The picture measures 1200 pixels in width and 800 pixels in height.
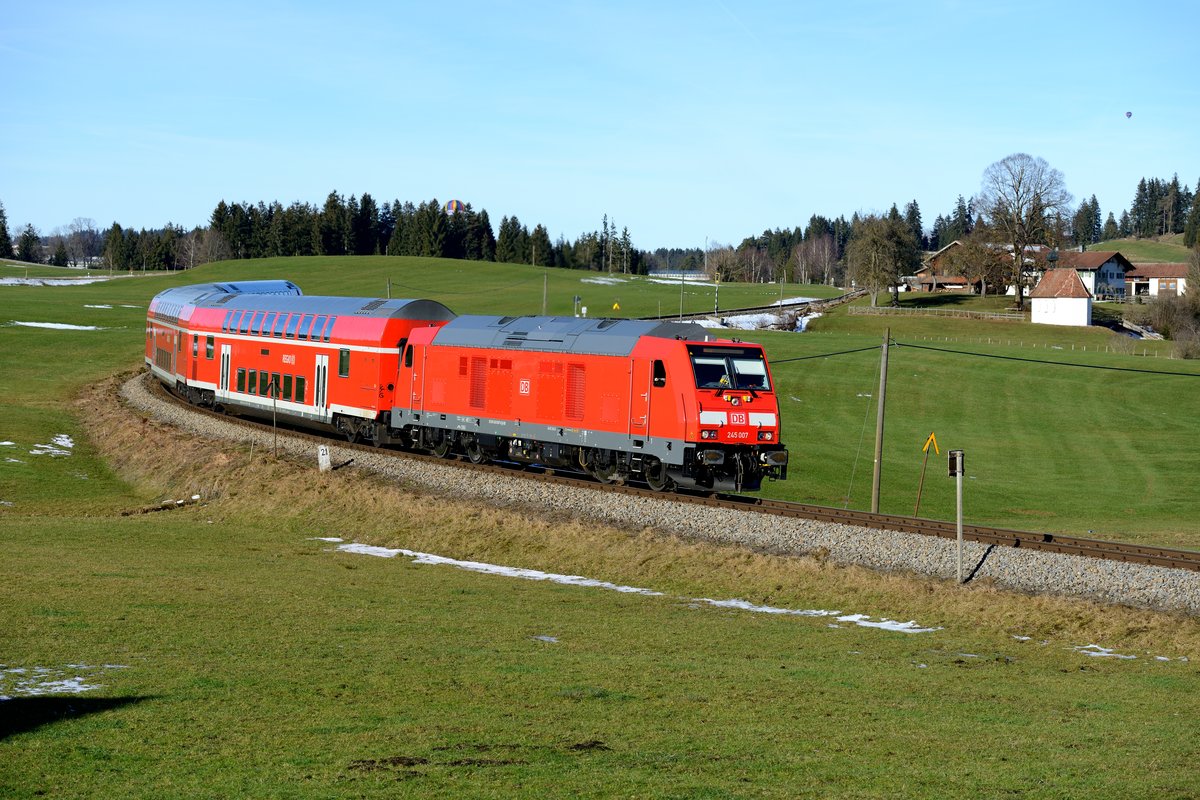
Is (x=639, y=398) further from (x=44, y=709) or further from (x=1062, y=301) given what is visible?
(x=1062, y=301)

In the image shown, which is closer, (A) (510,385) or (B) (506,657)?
(B) (506,657)

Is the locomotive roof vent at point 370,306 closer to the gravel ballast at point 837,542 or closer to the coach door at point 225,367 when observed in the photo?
the gravel ballast at point 837,542

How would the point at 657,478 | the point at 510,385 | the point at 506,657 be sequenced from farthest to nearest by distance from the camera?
the point at 510,385 → the point at 657,478 → the point at 506,657

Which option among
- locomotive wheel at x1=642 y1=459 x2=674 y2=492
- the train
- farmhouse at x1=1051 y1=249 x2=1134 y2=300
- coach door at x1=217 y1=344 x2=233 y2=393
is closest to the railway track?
locomotive wheel at x1=642 y1=459 x2=674 y2=492

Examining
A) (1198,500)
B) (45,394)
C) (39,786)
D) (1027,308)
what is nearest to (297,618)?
(39,786)

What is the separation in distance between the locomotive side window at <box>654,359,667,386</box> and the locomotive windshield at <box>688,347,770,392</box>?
95 cm

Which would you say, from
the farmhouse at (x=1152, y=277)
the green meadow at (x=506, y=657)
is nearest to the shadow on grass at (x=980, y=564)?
the green meadow at (x=506, y=657)

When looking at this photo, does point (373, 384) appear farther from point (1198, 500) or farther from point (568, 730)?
point (1198, 500)

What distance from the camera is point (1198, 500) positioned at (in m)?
46.2

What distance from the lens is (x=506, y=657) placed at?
18.8 metres

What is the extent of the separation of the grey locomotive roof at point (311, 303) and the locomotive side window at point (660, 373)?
1133 centimetres

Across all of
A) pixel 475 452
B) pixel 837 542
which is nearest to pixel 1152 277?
pixel 475 452

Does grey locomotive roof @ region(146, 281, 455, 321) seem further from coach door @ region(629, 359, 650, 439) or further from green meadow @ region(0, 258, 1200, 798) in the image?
coach door @ region(629, 359, 650, 439)

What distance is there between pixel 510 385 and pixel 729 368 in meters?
8.23
